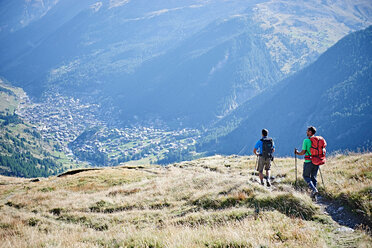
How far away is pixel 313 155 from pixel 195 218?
25.7ft

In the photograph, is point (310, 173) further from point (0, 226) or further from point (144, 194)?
point (0, 226)

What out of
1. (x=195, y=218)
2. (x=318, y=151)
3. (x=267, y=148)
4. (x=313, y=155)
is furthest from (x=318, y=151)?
(x=195, y=218)

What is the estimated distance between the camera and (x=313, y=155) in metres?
14.7

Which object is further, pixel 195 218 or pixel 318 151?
pixel 318 151

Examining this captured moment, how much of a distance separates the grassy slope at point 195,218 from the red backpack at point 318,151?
184cm

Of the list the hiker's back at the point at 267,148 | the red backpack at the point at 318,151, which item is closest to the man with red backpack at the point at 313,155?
the red backpack at the point at 318,151

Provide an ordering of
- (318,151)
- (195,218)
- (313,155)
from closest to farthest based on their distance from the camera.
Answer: (195,218)
(318,151)
(313,155)

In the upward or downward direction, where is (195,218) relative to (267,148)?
downward

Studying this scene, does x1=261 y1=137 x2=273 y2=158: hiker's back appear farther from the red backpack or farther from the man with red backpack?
the red backpack

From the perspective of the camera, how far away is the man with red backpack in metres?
14.5

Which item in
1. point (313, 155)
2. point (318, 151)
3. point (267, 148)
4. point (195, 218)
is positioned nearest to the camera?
point (195, 218)

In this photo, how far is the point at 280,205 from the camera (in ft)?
41.3

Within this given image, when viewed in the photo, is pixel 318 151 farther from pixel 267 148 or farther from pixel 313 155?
pixel 267 148

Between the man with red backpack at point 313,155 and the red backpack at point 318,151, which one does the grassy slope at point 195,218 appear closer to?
the man with red backpack at point 313,155
